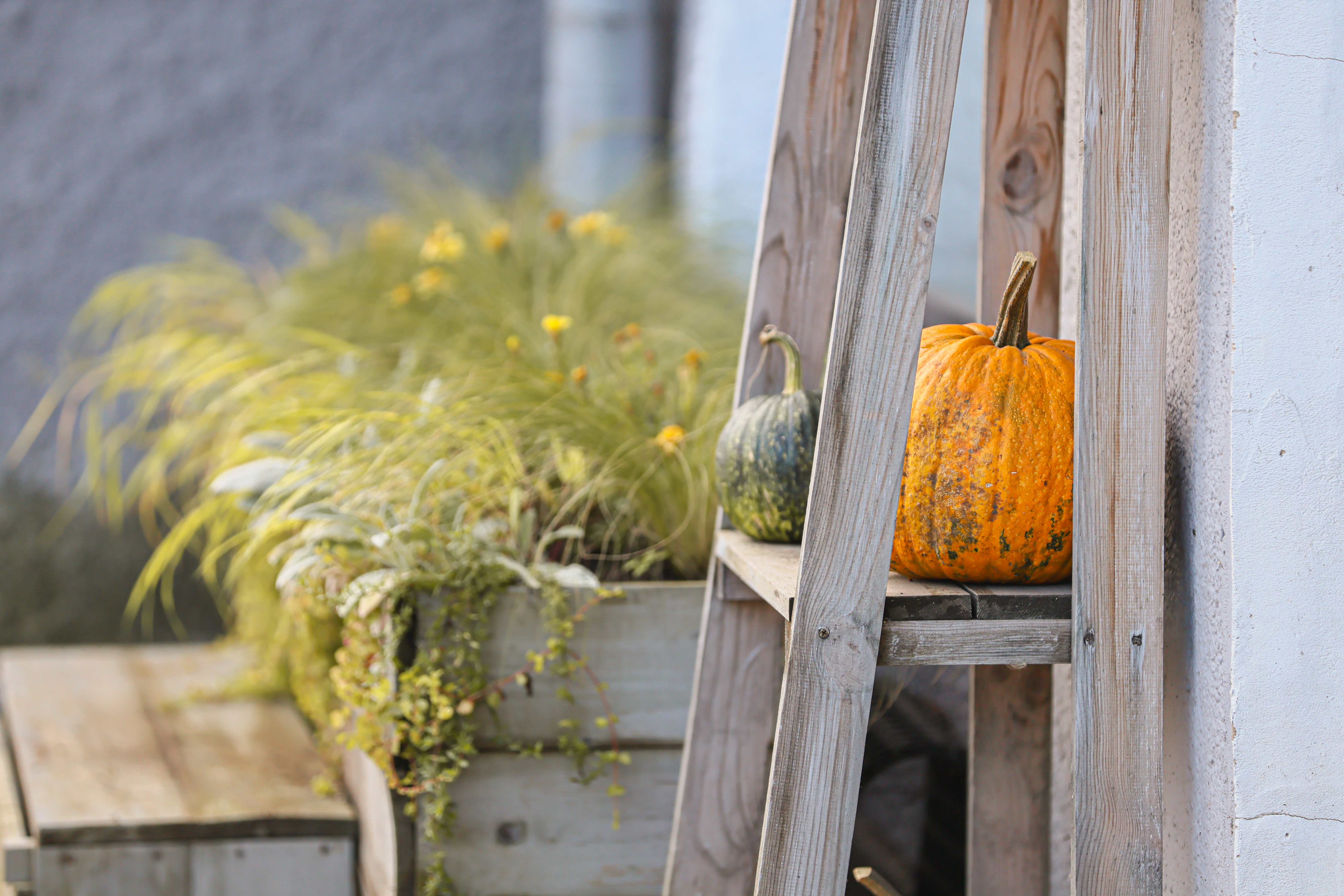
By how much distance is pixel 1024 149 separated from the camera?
1047mm

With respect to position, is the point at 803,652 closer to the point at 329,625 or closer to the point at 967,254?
the point at 329,625

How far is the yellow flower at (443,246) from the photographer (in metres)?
1.97

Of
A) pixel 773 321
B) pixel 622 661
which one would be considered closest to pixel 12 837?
pixel 622 661

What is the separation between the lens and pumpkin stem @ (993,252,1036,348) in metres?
0.81

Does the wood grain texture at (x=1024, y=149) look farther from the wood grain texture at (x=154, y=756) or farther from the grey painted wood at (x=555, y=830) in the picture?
the wood grain texture at (x=154, y=756)

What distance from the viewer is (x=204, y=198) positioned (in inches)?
144

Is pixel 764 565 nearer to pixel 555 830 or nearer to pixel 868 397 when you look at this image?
pixel 868 397

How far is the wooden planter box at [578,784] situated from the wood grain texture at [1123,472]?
613mm

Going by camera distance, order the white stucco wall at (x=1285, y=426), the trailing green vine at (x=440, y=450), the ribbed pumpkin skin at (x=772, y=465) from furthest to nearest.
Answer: the trailing green vine at (x=440, y=450)
the ribbed pumpkin skin at (x=772, y=465)
the white stucco wall at (x=1285, y=426)

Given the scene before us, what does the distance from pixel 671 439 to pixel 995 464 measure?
0.56 meters

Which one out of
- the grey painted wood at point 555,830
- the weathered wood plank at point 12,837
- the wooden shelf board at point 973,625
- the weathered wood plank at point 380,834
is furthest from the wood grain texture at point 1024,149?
the weathered wood plank at point 12,837

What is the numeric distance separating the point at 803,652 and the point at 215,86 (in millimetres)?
3573

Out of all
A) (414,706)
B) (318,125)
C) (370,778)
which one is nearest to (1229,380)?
(414,706)

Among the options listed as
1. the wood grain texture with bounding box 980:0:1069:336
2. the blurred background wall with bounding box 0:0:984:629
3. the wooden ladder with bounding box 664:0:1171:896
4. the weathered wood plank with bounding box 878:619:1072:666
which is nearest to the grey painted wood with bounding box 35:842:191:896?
the wooden ladder with bounding box 664:0:1171:896
